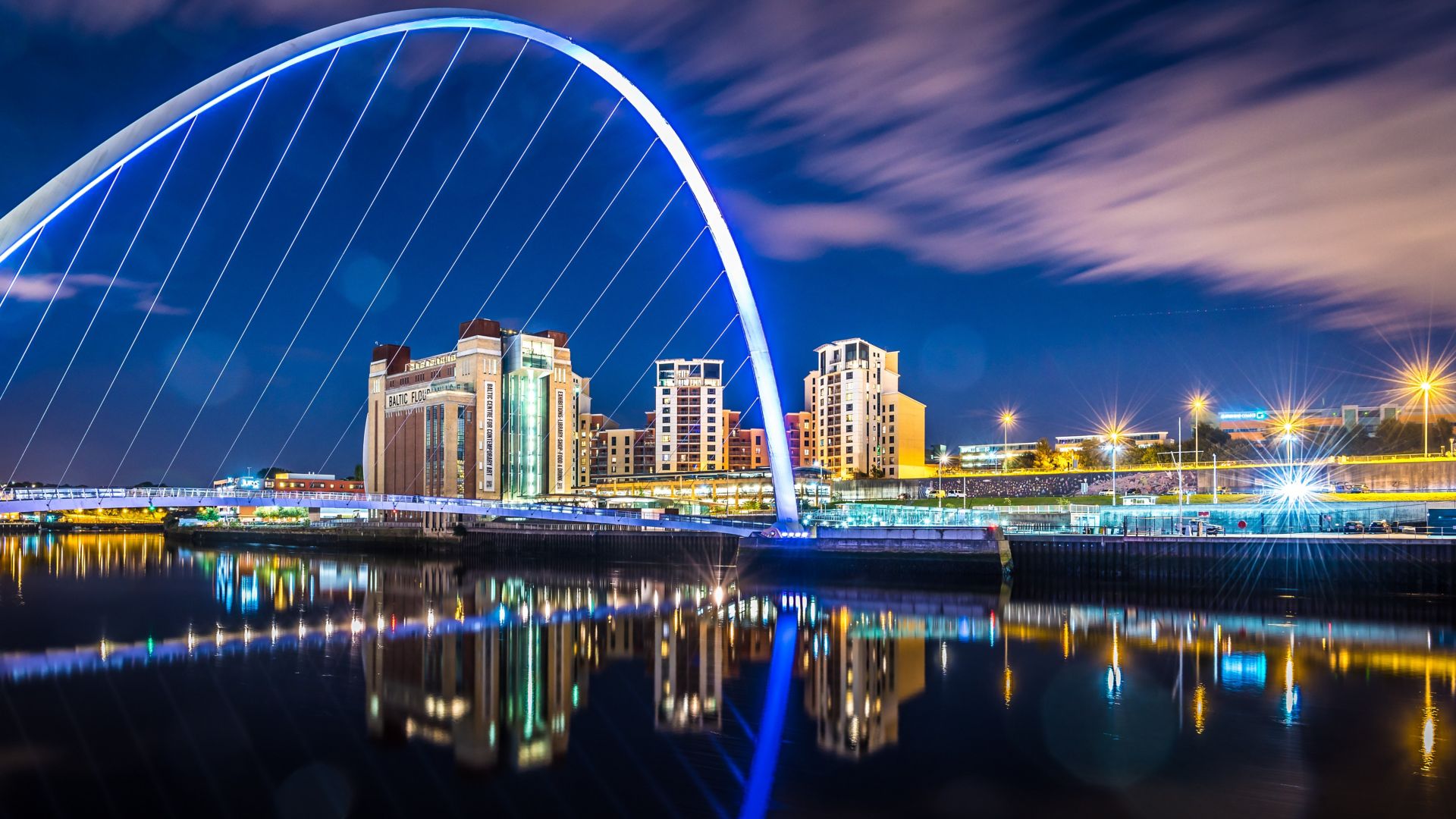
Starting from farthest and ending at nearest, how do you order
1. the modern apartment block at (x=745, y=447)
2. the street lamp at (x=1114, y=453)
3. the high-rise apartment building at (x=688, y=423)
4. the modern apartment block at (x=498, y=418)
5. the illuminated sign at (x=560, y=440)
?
the modern apartment block at (x=745, y=447), the high-rise apartment building at (x=688, y=423), the illuminated sign at (x=560, y=440), the modern apartment block at (x=498, y=418), the street lamp at (x=1114, y=453)

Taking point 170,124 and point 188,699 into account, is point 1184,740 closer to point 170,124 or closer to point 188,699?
point 188,699

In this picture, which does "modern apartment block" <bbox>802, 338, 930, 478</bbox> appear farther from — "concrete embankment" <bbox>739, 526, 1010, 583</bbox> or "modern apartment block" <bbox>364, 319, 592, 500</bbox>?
"concrete embankment" <bbox>739, 526, 1010, 583</bbox>

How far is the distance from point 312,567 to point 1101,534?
40.1m

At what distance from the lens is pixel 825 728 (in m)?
14.8

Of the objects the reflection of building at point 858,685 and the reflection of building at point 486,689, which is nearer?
the reflection of building at point 486,689

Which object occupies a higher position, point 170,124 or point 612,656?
point 170,124

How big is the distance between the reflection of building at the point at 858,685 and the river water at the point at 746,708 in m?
0.08

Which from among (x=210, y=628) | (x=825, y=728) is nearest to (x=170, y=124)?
(x=210, y=628)

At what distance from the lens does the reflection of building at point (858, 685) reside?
14.4 m

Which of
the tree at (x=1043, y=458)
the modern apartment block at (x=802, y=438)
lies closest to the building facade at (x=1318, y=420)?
the tree at (x=1043, y=458)

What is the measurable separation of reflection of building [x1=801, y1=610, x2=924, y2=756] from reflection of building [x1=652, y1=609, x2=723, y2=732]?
→ 183 cm

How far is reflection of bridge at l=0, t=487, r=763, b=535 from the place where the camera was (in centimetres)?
2417

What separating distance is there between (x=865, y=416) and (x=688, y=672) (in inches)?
3584

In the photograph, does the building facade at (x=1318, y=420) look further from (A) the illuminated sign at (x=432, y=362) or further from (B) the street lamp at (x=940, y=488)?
(A) the illuminated sign at (x=432, y=362)
